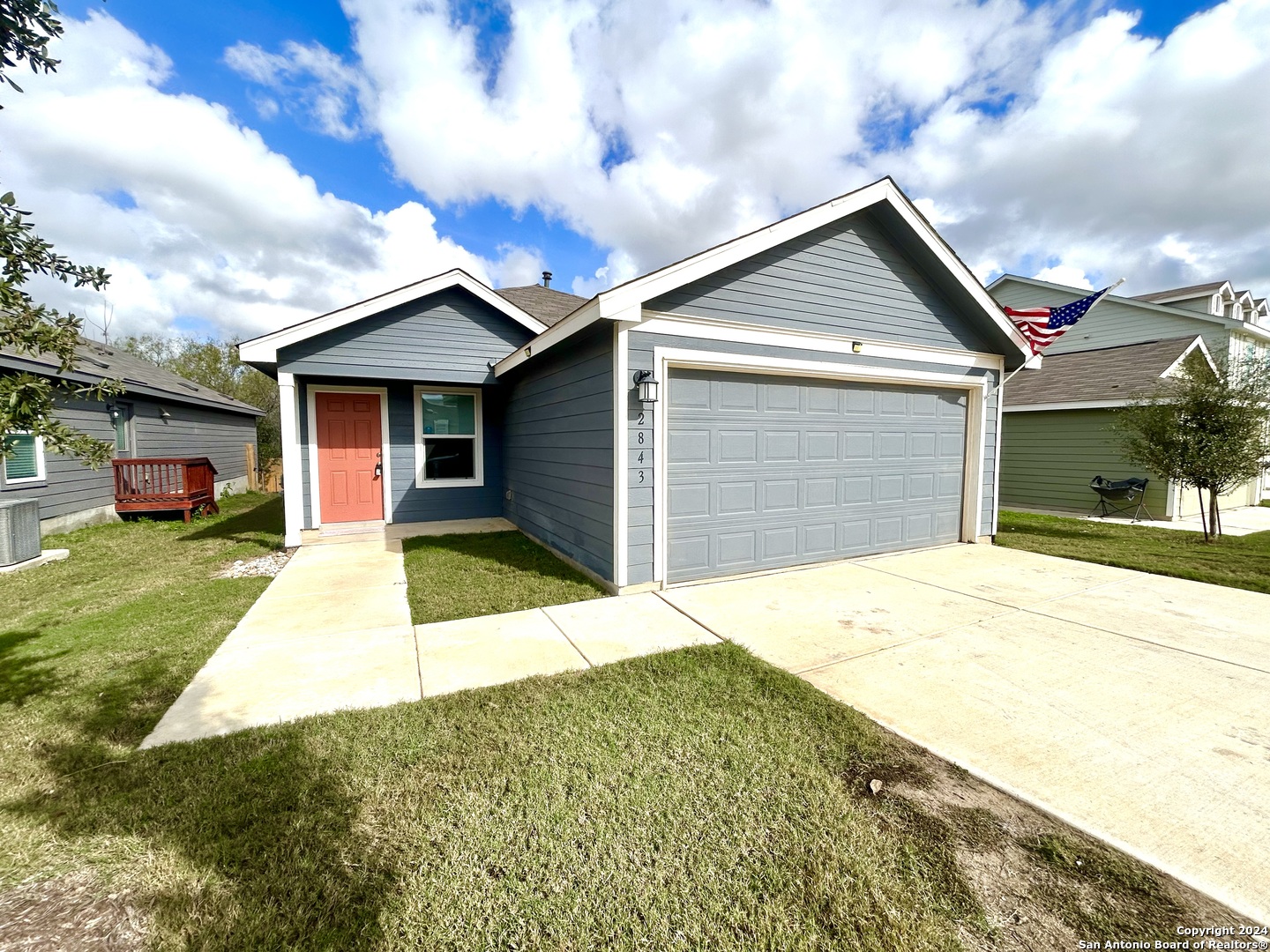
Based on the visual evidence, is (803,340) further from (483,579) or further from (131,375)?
(131,375)

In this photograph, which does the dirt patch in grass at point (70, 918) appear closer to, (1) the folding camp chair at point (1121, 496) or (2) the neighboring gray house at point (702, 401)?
A: (2) the neighboring gray house at point (702, 401)

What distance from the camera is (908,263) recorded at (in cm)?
650

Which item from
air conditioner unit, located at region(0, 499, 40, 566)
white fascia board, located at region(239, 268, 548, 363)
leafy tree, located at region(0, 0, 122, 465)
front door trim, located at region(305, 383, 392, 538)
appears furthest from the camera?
front door trim, located at region(305, 383, 392, 538)

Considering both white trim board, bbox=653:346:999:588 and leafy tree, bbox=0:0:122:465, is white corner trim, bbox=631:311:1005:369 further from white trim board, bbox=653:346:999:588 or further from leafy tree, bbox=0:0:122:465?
leafy tree, bbox=0:0:122:465

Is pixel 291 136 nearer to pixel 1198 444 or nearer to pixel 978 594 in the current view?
pixel 978 594

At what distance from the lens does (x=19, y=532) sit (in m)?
6.20

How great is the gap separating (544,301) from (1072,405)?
12.7 meters

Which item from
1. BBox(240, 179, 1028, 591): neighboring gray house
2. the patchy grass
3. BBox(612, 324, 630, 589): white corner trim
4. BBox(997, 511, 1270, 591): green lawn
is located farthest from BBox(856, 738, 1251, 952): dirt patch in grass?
BBox(997, 511, 1270, 591): green lawn

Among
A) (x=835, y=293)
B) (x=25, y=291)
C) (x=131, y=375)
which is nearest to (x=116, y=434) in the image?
(x=131, y=375)

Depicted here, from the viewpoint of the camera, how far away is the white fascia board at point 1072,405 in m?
10.3

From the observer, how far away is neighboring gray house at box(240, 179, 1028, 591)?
16.7 ft

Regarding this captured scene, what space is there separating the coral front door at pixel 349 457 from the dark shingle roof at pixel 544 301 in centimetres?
438

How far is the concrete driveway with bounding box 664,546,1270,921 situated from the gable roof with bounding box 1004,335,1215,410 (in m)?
7.14

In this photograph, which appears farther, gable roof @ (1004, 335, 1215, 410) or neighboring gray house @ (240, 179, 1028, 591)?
gable roof @ (1004, 335, 1215, 410)
